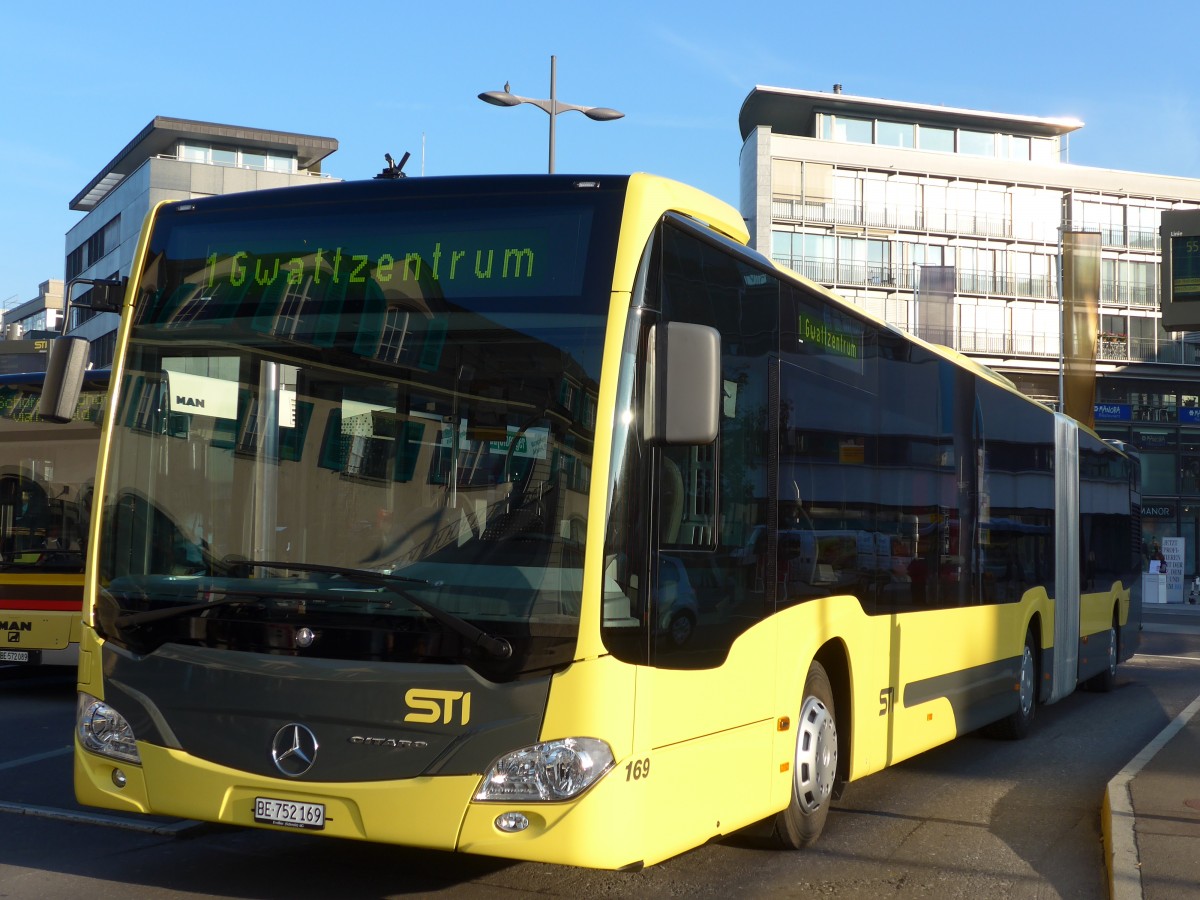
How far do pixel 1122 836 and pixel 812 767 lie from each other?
63.4 inches

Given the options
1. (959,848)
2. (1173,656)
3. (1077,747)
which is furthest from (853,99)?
(959,848)

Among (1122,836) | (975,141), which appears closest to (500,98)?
(1122,836)

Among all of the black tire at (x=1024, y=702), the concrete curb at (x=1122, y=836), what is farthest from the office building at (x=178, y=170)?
the concrete curb at (x=1122, y=836)

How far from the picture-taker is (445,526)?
549 centimetres

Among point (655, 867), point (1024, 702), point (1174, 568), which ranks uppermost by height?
point (1174, 568)

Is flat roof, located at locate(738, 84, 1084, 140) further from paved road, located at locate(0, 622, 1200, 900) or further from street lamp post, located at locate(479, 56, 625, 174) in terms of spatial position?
paved road, located at locate(0, 622, 1200, 900)

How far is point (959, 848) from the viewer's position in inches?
301

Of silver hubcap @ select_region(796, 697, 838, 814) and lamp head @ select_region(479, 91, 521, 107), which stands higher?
lamp head @ select_region(479, 91, 521, 107)

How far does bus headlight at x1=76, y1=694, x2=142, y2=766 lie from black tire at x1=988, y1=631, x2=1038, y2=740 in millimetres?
8214

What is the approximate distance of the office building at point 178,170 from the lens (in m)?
63.7

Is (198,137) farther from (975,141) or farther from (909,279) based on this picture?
(975,141)

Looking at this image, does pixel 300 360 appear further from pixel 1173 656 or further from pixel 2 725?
pixel 1173 656

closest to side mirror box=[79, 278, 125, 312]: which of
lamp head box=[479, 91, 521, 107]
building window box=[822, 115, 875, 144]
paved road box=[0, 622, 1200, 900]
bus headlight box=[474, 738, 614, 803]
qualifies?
paved road box=[0, 622, 1200, 900]

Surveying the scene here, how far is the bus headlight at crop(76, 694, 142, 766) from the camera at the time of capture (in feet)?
19.3
